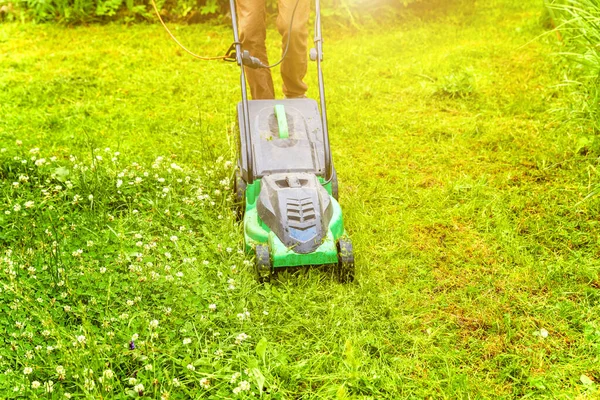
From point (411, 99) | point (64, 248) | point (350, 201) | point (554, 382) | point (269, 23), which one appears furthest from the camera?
point (269, 23)

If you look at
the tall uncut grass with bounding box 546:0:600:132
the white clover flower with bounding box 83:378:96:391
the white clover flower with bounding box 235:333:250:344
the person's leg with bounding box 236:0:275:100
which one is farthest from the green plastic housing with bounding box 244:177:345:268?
the tall uncut grass with bounding box 546:0:600:132

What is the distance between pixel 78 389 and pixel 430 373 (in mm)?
1226

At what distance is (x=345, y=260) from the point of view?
8.87 feet

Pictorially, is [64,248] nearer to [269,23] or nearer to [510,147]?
[510,147]

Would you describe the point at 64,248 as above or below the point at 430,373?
above


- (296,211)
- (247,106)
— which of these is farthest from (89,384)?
(247,106)

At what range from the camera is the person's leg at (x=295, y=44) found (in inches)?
144

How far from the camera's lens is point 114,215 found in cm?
305

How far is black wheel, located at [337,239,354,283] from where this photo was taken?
2.70 metres

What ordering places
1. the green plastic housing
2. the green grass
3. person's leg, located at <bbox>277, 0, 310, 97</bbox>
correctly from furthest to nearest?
person's leg, located at <bbox>277, 0, 310, 97</bbox>
the green plastic housing
the green grass

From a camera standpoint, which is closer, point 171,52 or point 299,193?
point 299,193

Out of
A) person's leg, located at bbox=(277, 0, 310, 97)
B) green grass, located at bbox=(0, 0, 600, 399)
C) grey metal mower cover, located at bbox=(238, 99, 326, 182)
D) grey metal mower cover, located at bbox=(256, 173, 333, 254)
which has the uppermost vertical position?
person's leg, located at bbox=(277, 0, 310, 97)

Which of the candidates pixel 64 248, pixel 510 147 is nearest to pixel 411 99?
pixel 510 147

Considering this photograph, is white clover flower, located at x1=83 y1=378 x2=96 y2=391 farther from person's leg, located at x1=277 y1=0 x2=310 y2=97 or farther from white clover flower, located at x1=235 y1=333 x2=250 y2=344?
person's leg, located at x1=277 y1=0 x2=310 y2=97
